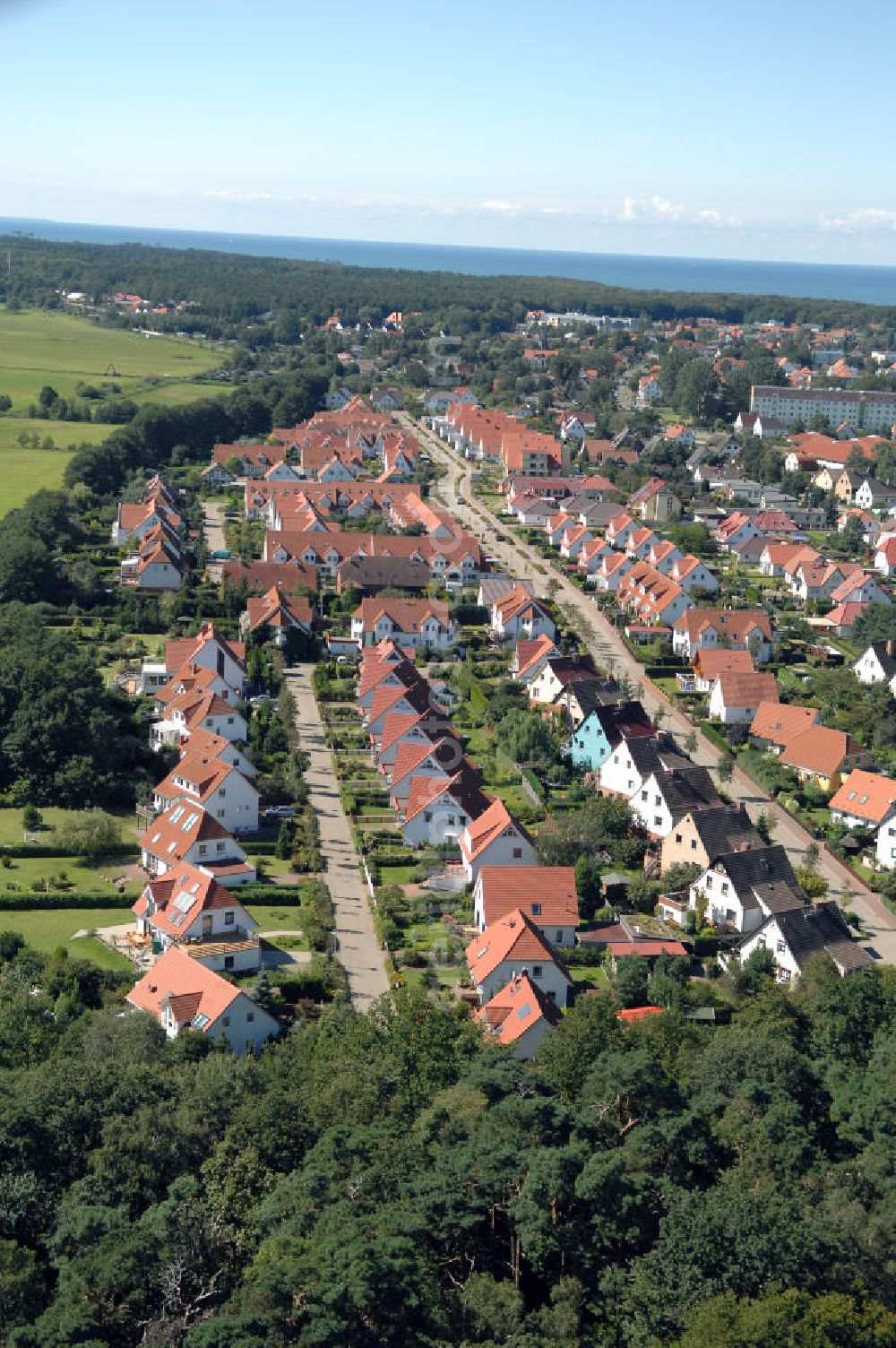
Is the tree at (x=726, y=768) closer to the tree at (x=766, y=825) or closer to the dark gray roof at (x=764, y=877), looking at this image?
the tree at (x=766, y=825)

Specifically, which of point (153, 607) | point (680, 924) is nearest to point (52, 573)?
point (153, 607)

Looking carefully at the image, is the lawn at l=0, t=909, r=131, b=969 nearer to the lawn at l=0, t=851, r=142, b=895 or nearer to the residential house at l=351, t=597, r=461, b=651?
the lawn at l=0, t=851, r=142, b=895

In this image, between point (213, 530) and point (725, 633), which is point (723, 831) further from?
point (213, 530)

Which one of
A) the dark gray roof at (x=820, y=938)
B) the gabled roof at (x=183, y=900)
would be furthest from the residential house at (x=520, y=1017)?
the gabled roof at (x=183, y=900)

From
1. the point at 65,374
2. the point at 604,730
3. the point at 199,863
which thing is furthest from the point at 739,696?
the point at 65,374

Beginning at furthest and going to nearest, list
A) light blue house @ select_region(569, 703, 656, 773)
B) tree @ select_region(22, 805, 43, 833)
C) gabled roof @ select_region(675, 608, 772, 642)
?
gabled roof @ select_region(675, 608, 772, 642), light blue house @ select_region(569, 703, 656, 773), tree @ select_region(22, 805, 43, 833)

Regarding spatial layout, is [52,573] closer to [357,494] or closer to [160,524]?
[160,524]

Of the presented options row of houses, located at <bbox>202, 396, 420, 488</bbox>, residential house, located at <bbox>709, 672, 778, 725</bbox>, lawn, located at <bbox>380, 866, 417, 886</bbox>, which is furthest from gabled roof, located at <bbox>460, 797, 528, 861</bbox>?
row of houses, located at <bbox>202, 396, 420, 488</bbox>
